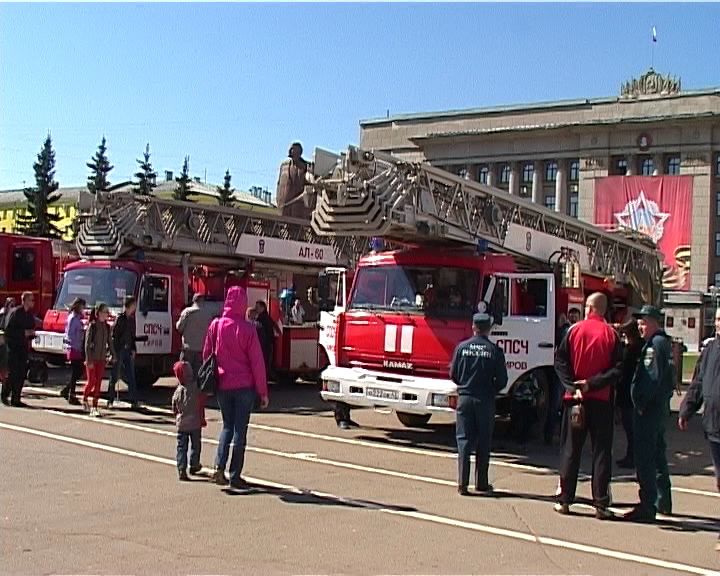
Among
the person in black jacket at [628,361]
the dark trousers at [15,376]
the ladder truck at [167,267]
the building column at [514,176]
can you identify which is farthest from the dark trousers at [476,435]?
the building column at [514,176]

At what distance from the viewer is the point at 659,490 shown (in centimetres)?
895

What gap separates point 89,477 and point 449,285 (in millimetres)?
5349

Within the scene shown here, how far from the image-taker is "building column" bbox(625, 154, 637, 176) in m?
84.4

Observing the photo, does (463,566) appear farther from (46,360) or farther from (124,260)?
(46,360)

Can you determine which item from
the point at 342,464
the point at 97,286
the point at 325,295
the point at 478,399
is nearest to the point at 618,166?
the point at 97,286

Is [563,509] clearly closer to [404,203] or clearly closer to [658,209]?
[404,203]

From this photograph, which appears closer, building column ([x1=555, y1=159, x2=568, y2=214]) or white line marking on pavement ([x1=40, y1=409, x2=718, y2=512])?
white line marking on pavement ([x1=40, y1=409, x2=718, y2=512])

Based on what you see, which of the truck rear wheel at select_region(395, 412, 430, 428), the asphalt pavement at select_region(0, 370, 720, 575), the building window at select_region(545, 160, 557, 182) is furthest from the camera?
the building window at select_region(545, 160, 557, 182)

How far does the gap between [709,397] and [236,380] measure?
428cm

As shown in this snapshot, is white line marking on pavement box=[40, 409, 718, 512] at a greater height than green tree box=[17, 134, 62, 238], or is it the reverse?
green tree box=[17, 134, 62, 238]

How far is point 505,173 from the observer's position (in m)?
92.8

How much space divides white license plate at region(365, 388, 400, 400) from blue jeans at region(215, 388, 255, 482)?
3.43m

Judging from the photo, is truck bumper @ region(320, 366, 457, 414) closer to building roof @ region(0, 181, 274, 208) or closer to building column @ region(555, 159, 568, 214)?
building roof @ region(0, 181, 274, 208)

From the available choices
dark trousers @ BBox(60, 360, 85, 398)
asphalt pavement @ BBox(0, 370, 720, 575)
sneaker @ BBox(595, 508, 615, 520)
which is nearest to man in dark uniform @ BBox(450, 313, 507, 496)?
asphalt pavement @ BBox(0, 370, 720, 575)
